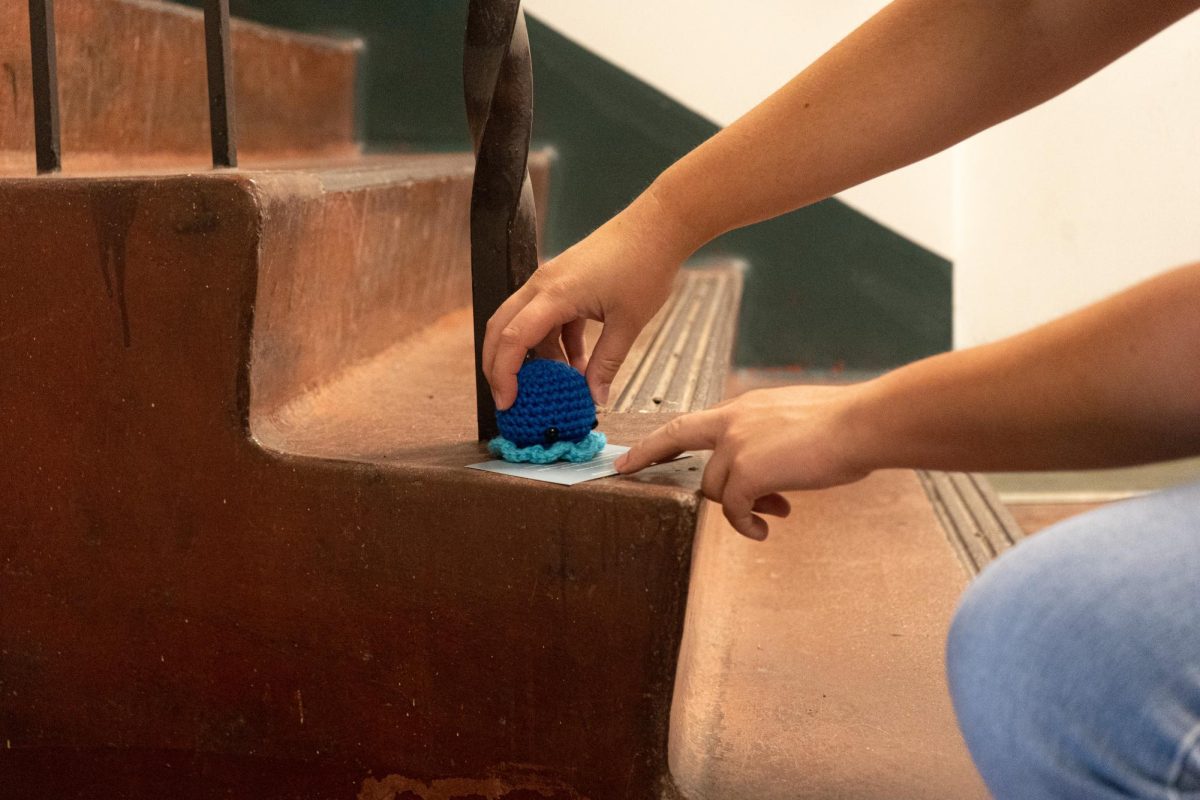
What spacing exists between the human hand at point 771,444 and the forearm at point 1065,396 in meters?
0.02

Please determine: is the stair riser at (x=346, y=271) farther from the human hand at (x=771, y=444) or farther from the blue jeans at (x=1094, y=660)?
the blue jeans at (x=1094, y=660)

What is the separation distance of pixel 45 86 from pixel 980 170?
53.9 inches

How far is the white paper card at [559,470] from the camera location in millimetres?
674

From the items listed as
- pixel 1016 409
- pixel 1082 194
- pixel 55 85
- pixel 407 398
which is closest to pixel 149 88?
pixel 55 85

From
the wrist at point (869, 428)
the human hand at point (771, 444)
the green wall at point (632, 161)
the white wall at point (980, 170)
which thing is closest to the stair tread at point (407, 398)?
the human hand at point (771, 444)

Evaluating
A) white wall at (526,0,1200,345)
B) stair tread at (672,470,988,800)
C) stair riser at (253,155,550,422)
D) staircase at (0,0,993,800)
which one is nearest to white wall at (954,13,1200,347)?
white wall at (526,0,1200,345)

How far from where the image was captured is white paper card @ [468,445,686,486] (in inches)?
26.5

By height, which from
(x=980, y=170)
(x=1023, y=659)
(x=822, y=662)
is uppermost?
(x=980, y=170)

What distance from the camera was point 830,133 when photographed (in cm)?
71

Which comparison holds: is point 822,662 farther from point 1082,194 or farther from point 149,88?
point 1082,194

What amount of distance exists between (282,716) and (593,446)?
0.92 ft

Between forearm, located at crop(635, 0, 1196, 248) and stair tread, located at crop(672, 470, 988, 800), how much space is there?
0.24 meters

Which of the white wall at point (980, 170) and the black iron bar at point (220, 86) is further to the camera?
the white wall at point (980, 170)

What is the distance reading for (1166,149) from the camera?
64.7 inches
